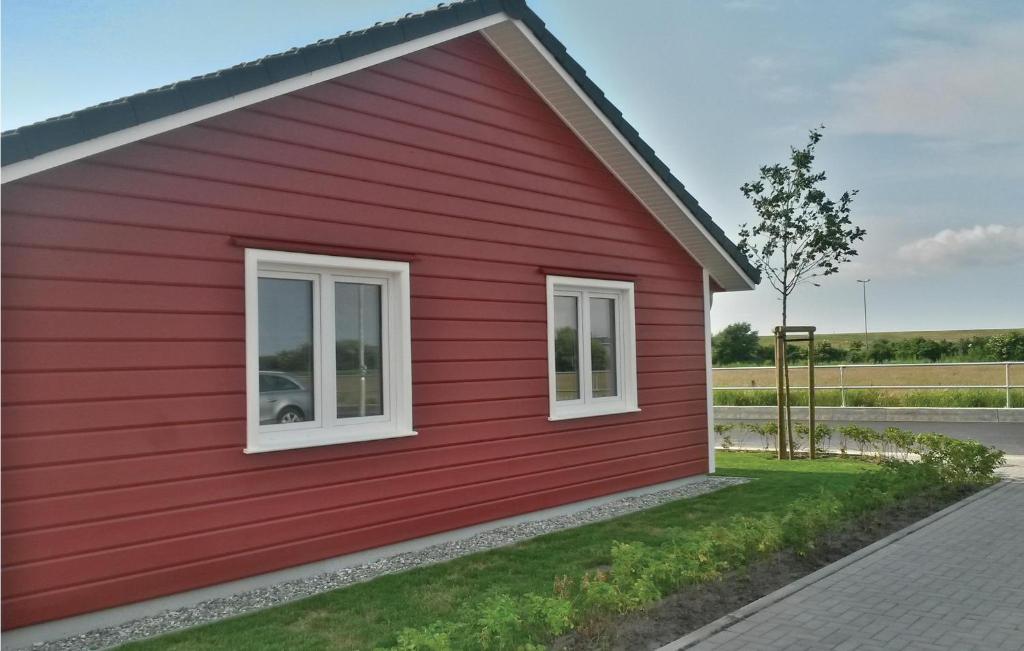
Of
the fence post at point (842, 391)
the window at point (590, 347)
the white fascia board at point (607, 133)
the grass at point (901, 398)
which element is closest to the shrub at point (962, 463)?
the white fascia board at point (607, 133)

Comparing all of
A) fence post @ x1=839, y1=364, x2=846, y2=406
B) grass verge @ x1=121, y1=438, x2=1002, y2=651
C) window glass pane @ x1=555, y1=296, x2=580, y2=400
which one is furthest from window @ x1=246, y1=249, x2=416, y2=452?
fence post @ x1=839, y1=364, x2=846, y2=406

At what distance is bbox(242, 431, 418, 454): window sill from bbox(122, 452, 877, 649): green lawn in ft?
3.93

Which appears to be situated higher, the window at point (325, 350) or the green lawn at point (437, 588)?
the window at point (325, 350)

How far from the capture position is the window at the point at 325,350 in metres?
6.44

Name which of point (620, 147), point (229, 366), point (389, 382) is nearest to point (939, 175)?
point (620, 147)

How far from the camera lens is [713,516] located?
884 centimetres

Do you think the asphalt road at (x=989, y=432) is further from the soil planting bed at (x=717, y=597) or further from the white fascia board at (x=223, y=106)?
the white fascia board at (x=223, y=106)

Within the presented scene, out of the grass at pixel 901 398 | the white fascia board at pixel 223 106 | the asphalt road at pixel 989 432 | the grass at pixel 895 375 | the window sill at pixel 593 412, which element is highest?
the white fascia board at pixel 223 106

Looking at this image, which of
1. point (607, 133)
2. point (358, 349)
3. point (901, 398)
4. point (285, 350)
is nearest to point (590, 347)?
point (607, 133)

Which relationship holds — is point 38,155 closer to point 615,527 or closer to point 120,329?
point 120,329

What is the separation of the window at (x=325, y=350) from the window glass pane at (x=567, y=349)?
2471 mm

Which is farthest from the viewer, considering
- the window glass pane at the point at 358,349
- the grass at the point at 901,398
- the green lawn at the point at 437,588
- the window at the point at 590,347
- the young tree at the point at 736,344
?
the young tree at the point at 736,344

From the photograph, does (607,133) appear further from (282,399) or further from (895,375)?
(895,375)

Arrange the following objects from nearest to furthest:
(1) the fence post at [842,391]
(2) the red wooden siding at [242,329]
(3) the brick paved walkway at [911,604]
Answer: (3) the brick paved walkway at [911,604] → (2) the red wooden siding at [242,329] → (1) the fence post at [842,391]
